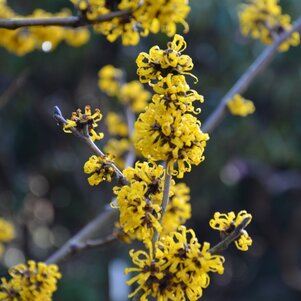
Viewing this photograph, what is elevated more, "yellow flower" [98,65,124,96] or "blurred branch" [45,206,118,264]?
"yellow flower" [98,65,124,96]

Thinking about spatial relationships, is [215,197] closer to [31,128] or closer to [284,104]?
[284,104]

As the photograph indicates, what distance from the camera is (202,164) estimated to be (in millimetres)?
A: 4336

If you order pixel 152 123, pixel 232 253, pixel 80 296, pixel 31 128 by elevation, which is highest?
pixel 152 123

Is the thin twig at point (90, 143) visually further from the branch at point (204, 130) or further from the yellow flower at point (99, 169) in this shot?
the branch at point (204, 130)

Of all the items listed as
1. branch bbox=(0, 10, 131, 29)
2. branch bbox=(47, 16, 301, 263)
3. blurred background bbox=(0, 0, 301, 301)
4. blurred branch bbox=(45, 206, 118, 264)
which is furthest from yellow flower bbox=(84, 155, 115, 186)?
blurred background bbox=(0, 0, 301, 301)

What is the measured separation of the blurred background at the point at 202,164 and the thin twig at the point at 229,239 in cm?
232

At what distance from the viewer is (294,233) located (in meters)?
5.34

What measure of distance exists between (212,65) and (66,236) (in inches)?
77.5

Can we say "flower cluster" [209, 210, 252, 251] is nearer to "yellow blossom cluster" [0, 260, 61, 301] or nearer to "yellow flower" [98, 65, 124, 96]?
"yellow blossom cluster" [0, 260, 61, 301]

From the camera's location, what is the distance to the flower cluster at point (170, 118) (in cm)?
88

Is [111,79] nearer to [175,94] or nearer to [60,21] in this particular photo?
[60,21]

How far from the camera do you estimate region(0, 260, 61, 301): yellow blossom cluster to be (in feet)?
3.59

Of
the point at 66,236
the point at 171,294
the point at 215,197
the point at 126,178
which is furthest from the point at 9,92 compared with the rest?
the point at 66,236

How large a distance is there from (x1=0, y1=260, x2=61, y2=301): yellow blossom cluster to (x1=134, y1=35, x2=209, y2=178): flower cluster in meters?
0.36
